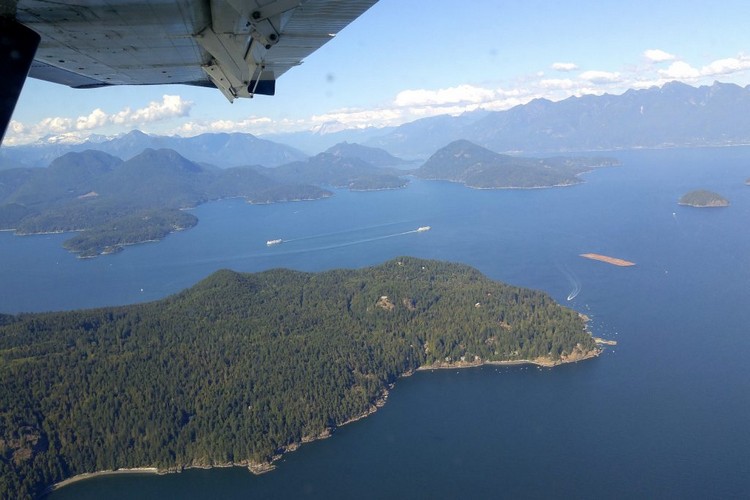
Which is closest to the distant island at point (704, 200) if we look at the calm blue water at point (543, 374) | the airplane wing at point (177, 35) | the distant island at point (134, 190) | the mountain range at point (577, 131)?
the calm blue water at point (543, 374)

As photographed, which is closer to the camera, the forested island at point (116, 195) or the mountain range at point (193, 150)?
the forested island at point (116, 195)

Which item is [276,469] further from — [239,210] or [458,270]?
[239,210]

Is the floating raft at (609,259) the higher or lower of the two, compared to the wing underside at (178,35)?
lower

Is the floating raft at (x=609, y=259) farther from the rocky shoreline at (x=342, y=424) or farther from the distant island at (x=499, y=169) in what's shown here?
the distant island at (x=499, y=169)

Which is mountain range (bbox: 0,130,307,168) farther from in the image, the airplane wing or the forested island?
the airplane wing

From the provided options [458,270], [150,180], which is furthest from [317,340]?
[150,180]

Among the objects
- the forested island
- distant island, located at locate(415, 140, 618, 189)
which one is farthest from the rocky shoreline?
distant island, located at locate(415, 140, 618, 189)
